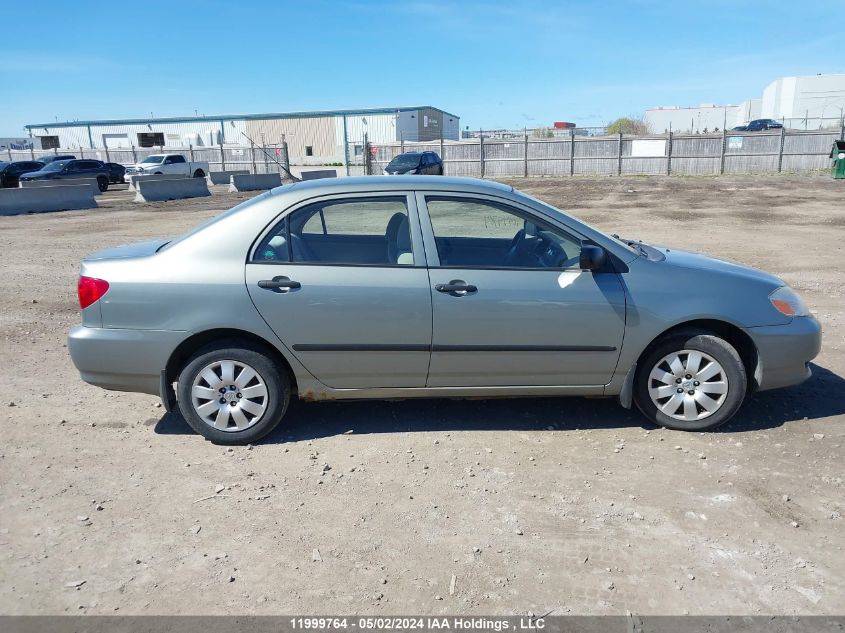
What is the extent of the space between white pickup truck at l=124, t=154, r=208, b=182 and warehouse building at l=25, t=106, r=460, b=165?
20966 mm

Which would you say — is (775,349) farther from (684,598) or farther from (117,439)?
(117,439)

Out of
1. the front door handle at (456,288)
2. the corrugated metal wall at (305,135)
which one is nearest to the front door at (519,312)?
the front door handle at (456,288)

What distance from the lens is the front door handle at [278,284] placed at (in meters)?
4.05

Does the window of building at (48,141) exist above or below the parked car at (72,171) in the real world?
above

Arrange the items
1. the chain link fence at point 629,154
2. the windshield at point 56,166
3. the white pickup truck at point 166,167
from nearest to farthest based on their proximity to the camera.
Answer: the windshield at point 56,166, the chain link fence at point 629,154, the white pickup truck at point 166,167

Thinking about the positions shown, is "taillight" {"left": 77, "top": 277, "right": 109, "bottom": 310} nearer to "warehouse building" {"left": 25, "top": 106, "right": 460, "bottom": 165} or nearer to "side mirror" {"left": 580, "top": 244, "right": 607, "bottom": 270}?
"side mirror" {"left": 580, "top": 244, "right": 607, "bottom": 270}

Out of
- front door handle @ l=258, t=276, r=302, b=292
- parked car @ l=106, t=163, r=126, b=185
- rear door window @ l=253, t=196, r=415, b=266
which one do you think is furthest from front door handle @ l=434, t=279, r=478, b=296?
parked car @ l=106, t=163, r=126, b=185

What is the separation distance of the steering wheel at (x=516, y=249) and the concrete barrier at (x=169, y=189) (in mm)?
23696

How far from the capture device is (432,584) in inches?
115

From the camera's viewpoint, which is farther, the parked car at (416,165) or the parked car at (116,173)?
the parked car at (116,173)

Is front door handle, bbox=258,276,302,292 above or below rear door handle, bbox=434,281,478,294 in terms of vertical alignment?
above

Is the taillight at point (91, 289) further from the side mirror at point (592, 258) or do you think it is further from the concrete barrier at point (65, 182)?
the concrete barrier at point (65, 182)

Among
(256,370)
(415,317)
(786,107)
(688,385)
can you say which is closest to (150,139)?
(256,370)

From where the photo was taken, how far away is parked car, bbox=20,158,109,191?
96.6 ft
